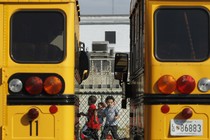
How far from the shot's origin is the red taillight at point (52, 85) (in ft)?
23.8

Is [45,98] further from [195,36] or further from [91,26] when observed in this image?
[91,26]

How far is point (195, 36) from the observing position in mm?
7273

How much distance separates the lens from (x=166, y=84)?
714 centimetres

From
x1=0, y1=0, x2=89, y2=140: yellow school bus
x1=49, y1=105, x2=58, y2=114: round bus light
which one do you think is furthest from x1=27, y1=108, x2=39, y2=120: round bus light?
x1=49, y1=105, x2=58, y2=114: round bus light

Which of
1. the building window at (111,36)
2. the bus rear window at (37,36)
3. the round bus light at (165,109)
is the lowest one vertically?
the round bus light at (165,109)

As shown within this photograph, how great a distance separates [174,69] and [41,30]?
1.60m

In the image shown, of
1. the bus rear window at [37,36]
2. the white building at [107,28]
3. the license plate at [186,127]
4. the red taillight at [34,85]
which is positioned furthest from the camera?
the white building at [107,28]

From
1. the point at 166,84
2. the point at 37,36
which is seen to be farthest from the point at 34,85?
the point at 166,84

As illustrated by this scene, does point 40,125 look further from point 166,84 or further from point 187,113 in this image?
point 187,113

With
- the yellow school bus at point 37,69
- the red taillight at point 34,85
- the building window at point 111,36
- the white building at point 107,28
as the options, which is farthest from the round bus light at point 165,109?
the building window at point 111,36

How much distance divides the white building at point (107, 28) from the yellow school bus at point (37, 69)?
44706 mm

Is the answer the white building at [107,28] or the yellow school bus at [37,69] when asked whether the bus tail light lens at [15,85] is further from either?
the white building at [107,28]

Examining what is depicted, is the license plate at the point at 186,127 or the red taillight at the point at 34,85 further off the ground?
the red taillight at the point at 34,85

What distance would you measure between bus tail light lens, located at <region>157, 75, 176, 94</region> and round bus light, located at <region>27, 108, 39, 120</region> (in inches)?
55.7
